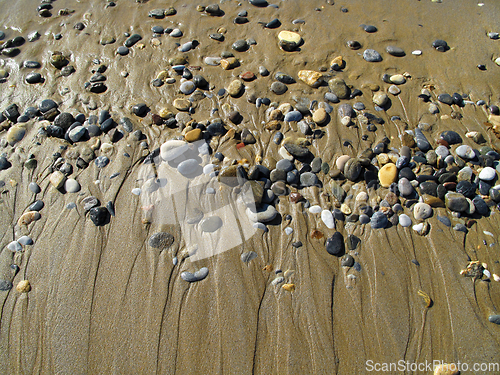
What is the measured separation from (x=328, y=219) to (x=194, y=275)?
125 centimetres

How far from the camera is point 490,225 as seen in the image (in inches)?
104

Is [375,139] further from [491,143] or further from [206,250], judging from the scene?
[206,250]

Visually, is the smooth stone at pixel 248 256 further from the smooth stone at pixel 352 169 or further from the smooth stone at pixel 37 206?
the smooth stone at pixel 37 206

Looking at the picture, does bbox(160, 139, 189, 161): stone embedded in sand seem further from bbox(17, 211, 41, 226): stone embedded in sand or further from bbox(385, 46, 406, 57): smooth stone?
bbox(385, 46, 406, 57): smooth stone

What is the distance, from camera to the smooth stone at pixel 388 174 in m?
2.82

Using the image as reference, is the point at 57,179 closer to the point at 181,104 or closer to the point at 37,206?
the point at 37,206

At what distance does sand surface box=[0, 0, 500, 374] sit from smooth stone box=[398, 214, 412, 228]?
117mm

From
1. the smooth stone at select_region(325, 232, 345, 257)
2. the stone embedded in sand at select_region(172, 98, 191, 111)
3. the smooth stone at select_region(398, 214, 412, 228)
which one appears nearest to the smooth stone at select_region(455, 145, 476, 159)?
the smooth stone at select_region(398, 214, 412, 228)

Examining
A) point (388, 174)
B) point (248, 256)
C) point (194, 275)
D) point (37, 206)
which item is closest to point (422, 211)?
point (388, 174)

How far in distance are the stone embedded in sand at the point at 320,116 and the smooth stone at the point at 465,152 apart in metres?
1.35

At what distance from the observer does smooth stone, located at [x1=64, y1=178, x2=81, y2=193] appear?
9.36ft

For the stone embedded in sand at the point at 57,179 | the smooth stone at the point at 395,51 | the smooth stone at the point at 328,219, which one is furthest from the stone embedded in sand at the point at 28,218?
the smooth stone at the point at 395,51

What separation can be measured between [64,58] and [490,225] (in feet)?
17.4

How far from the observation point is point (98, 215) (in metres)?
2.63
